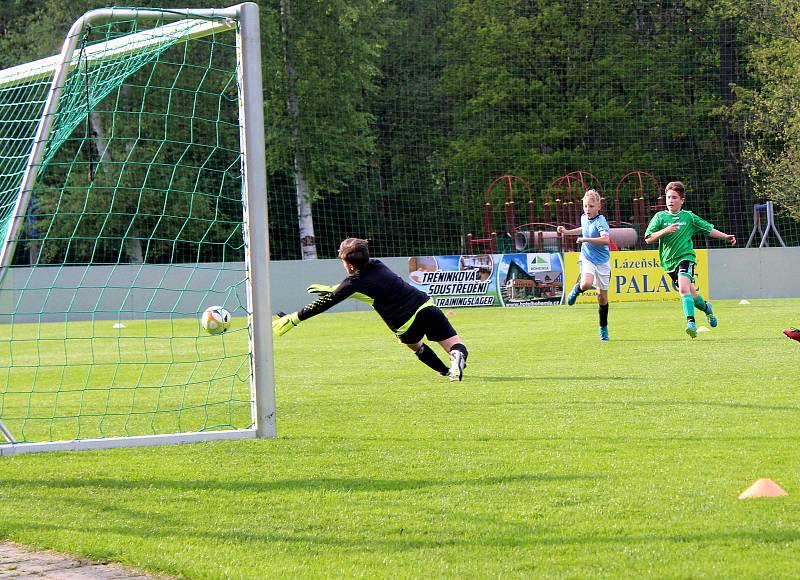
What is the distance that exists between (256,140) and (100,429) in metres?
2.34

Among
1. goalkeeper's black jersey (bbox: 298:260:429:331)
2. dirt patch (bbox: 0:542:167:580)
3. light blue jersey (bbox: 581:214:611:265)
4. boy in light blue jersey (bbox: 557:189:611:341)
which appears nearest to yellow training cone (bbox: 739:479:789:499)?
dirt patch (bbox: 0:542:167:580)

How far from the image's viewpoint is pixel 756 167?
1400 inches

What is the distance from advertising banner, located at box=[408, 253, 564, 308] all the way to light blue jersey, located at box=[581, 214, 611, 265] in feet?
35.8

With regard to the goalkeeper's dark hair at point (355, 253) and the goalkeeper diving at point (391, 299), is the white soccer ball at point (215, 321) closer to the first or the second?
the goalkeeper diving at point (391, 299)

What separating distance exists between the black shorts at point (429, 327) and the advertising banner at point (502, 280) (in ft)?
53.7

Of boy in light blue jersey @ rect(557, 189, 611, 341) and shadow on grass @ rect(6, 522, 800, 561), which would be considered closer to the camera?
shadow on grass @ rect(6, 522, 800, 561)

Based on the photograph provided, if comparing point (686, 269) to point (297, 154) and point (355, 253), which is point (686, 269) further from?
point (297, 154)

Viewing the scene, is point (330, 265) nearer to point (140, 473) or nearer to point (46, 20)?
point (46, 20)

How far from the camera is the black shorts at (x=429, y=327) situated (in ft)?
32.3

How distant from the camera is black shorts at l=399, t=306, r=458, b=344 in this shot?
32.3 ft

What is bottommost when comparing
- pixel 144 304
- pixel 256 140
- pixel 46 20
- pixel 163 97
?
pixel 144 304

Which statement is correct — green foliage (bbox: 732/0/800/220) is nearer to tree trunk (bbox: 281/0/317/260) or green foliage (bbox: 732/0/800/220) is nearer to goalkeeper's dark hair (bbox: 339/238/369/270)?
tree trunk (bbox: 281/0/317/260)

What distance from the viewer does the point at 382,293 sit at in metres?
9.69

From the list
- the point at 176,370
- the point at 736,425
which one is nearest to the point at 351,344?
the point at 176,370
